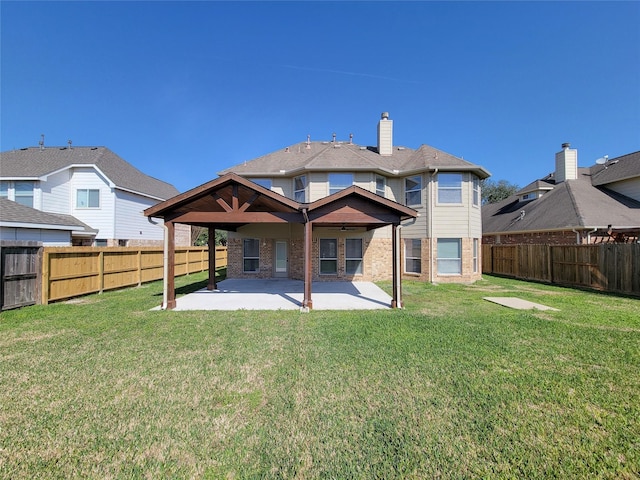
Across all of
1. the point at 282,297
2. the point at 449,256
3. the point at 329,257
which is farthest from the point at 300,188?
the point at 449,256

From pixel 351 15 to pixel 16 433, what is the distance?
1561cm

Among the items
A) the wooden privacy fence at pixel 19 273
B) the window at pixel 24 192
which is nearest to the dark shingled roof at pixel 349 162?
the wooden privacy fence at pixel 19 273

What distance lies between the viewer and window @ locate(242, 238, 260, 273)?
577 inches

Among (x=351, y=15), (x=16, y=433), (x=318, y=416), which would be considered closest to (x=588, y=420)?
(x=318, y=416)

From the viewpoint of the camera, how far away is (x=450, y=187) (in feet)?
44.7

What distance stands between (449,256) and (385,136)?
7810 millimetres

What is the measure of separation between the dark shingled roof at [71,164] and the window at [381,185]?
16.2 m

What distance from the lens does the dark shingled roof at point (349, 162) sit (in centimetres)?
1331

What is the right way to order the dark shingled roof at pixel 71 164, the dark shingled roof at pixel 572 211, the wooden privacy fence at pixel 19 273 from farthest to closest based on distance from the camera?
the dark shingled roof at pixel 71 164, the dark shingled roof at pixel 572 211, the wooden privacy fence at pixel 19 273

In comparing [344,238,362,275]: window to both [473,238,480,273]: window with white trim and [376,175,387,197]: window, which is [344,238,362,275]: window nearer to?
[376,175,387,197]: window

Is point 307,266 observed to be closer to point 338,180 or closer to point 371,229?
point 371,229

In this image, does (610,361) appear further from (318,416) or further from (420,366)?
(318,416)

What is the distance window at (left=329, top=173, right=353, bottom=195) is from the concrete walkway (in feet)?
15.6

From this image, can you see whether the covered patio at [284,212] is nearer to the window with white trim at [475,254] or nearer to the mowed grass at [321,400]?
the mowed grass at [321,400]
